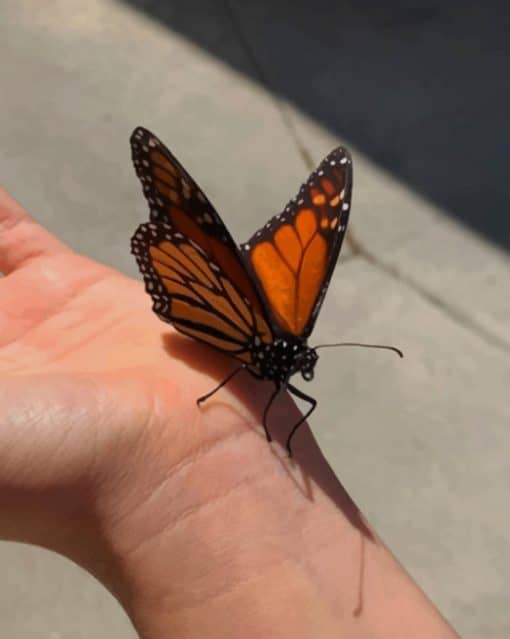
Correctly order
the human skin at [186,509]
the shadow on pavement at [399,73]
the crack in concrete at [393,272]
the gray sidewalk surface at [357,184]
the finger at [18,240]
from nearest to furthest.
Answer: the human skin at [186,509] < the finger at [18,240] < the gray sidewalk surface at [357,184] < the crack in concrete at [393,272] < the shadow on pavement at [399,73]

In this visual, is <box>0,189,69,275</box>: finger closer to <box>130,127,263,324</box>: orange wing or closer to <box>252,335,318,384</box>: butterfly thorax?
<box>130,127,263,324</box>: orange wing

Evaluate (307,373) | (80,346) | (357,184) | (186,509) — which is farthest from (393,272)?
(186,509)

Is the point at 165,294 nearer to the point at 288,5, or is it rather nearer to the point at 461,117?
the point at 461,117

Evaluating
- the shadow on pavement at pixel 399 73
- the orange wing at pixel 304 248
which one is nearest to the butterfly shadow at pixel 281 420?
the orange wing at pixel 304 248

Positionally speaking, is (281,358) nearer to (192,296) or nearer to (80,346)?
(192,296)

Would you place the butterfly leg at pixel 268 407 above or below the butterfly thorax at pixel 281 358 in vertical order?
below

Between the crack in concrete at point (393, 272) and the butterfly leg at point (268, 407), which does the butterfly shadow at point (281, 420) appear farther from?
the crack in concrete at point (393, 272)

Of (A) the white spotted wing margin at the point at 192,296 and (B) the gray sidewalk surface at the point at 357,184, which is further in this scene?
(B) the gray sidewalk surface at the point at 357,184
